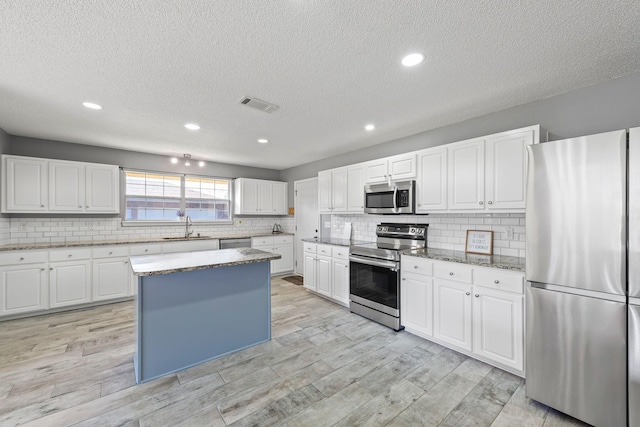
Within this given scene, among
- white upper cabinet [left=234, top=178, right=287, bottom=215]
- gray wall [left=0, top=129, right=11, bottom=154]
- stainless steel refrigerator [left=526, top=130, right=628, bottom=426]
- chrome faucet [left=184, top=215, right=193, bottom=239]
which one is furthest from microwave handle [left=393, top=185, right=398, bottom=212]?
gray wall [left=0, top=129, right=11, bottom=154]

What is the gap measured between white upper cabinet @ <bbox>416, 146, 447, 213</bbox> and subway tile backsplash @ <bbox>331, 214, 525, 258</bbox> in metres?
0.32

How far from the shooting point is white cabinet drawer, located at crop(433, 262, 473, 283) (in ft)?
8.41

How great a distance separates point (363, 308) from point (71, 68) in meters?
3.77

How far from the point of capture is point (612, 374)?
1.66 m

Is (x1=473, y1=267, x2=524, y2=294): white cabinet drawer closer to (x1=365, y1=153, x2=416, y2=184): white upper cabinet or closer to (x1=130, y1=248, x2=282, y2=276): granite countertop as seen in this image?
(x1=365, y1=153, x2=416, y2=184): white upper cabinet

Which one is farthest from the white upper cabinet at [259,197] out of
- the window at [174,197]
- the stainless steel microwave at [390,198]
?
the stainless steel microwave at [390,198]

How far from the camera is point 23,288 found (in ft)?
11.5

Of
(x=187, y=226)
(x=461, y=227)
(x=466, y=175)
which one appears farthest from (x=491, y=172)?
(x=187, y=226)

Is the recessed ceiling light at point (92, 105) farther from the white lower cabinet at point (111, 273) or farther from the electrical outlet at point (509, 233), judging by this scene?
the electrical outlet at point (509, 233)

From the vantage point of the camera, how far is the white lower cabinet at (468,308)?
2.28m

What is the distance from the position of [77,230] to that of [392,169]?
16.5ft

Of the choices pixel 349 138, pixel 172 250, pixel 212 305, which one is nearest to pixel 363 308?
pixel 212 305

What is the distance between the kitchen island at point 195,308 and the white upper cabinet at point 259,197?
9.87 feet

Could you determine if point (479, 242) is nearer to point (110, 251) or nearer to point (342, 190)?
point (342, 190)
